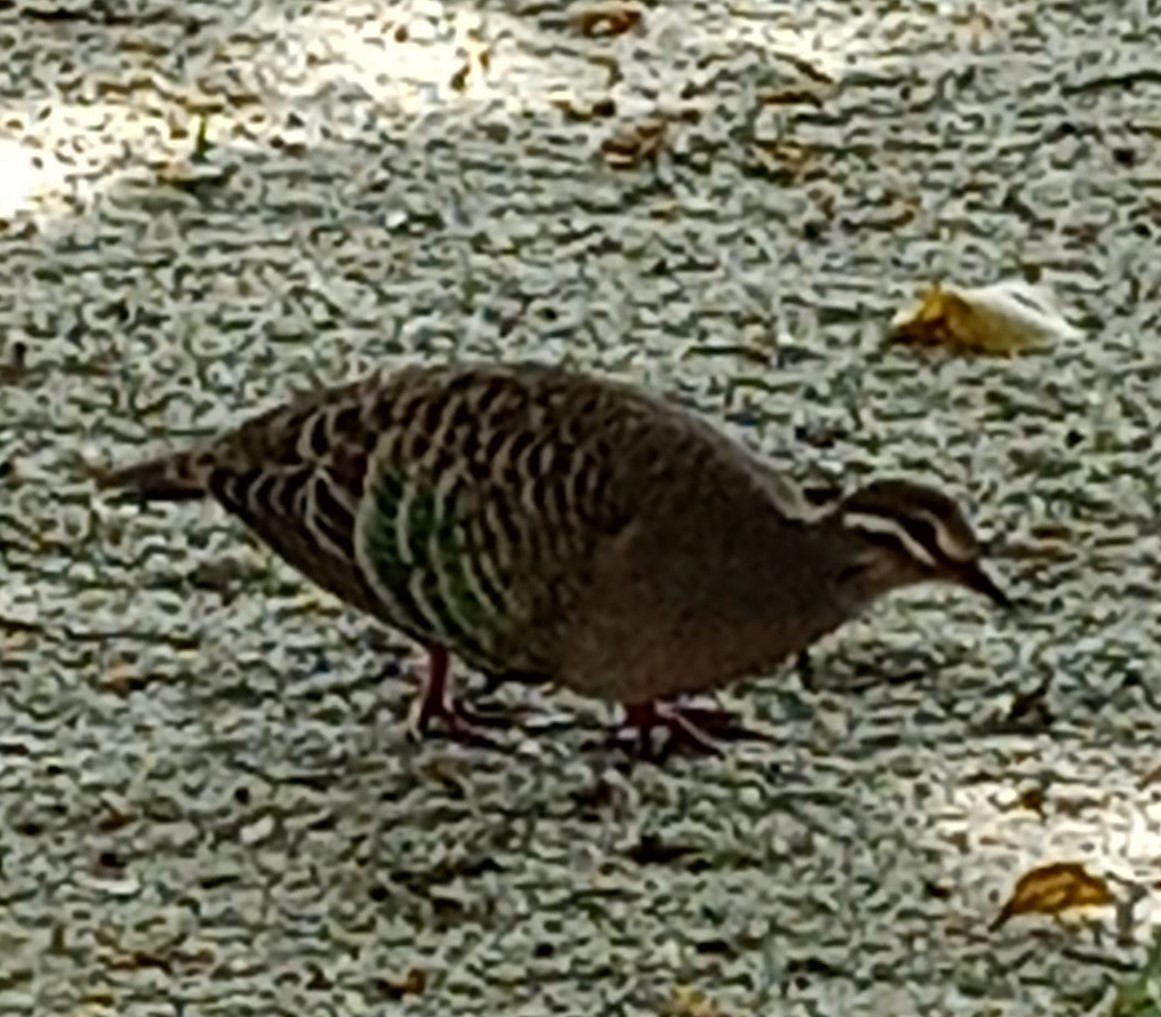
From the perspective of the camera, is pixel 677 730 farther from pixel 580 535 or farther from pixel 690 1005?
pixel 690 1005

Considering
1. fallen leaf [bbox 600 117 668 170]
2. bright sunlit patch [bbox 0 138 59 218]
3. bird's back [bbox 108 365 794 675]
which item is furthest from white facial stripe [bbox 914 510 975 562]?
bright sunlit patch [bbox 0 138 59 218]

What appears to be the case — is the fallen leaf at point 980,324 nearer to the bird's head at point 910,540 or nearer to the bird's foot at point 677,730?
the bird's foot at point 677,730

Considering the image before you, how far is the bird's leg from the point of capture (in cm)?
489

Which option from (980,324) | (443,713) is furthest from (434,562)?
(980,324)

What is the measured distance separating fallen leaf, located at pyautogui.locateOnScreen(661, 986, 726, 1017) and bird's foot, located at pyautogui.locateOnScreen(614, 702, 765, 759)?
49cm

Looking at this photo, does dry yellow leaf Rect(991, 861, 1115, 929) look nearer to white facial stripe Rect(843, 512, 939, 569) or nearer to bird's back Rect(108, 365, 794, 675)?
white facial stripe Rect(843, 512, 939, 569)

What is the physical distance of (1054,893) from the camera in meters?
4.55

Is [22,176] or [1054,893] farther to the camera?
[22,176]

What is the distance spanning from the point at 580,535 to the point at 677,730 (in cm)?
36

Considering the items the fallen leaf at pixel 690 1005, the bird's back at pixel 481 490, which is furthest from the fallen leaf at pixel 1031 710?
the fallen leaf at pixel 690 1005

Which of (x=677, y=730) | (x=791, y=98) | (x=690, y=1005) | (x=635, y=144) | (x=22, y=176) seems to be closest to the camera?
(x=690, y=1005)

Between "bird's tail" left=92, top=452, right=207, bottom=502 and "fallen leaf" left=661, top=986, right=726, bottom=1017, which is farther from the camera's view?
"bird's tail" left=92, top=452, right=207, bottom=502

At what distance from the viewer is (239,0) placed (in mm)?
6777

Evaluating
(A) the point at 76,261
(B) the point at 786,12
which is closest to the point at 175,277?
(A) the point at 76,261
